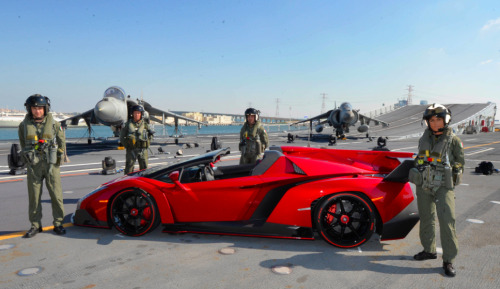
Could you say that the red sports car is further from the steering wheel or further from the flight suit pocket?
the flight suit pocket

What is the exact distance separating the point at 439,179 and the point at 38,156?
5.31 m

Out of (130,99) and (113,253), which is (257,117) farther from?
(130,99)

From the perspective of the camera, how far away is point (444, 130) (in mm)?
3379

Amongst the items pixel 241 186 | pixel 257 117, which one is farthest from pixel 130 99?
pixel 241 186

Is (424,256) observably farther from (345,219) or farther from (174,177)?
(174,177)

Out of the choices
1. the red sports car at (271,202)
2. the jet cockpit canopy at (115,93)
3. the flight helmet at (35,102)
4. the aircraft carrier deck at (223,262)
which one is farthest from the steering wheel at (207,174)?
the jet cockpit canopy at (115,93)

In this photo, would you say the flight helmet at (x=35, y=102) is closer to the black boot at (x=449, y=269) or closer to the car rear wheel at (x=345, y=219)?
the car rear wheel at (x=345, y=219)

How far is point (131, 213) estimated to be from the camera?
418cm

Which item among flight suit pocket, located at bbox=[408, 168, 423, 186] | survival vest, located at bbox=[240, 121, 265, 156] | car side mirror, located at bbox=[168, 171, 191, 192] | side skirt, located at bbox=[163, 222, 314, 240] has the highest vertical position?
survival vest, located at bbox=[240, 121, 265, 156]

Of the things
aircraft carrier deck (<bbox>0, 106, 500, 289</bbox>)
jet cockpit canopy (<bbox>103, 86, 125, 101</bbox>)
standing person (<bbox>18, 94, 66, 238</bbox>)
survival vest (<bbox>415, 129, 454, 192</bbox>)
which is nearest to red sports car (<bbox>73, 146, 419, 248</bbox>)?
aircraft carrier deck (<bbox>0, 106, 500, 289</bbox>)

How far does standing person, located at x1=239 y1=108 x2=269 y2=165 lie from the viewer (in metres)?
7.61

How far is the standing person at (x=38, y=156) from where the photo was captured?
14.0 ft

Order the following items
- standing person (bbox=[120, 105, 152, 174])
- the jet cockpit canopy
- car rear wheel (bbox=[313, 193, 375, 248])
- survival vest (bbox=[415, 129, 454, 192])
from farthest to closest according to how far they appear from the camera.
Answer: the jet cockpit canopy → standing person (bbox=[120, 105, 152, 174]) → car rear wheel (bbox=[313, 193, 375, 248]) → survival vest (bbox=[415, 129, 454, 192])

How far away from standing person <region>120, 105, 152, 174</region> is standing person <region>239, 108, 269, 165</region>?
2415 mm
